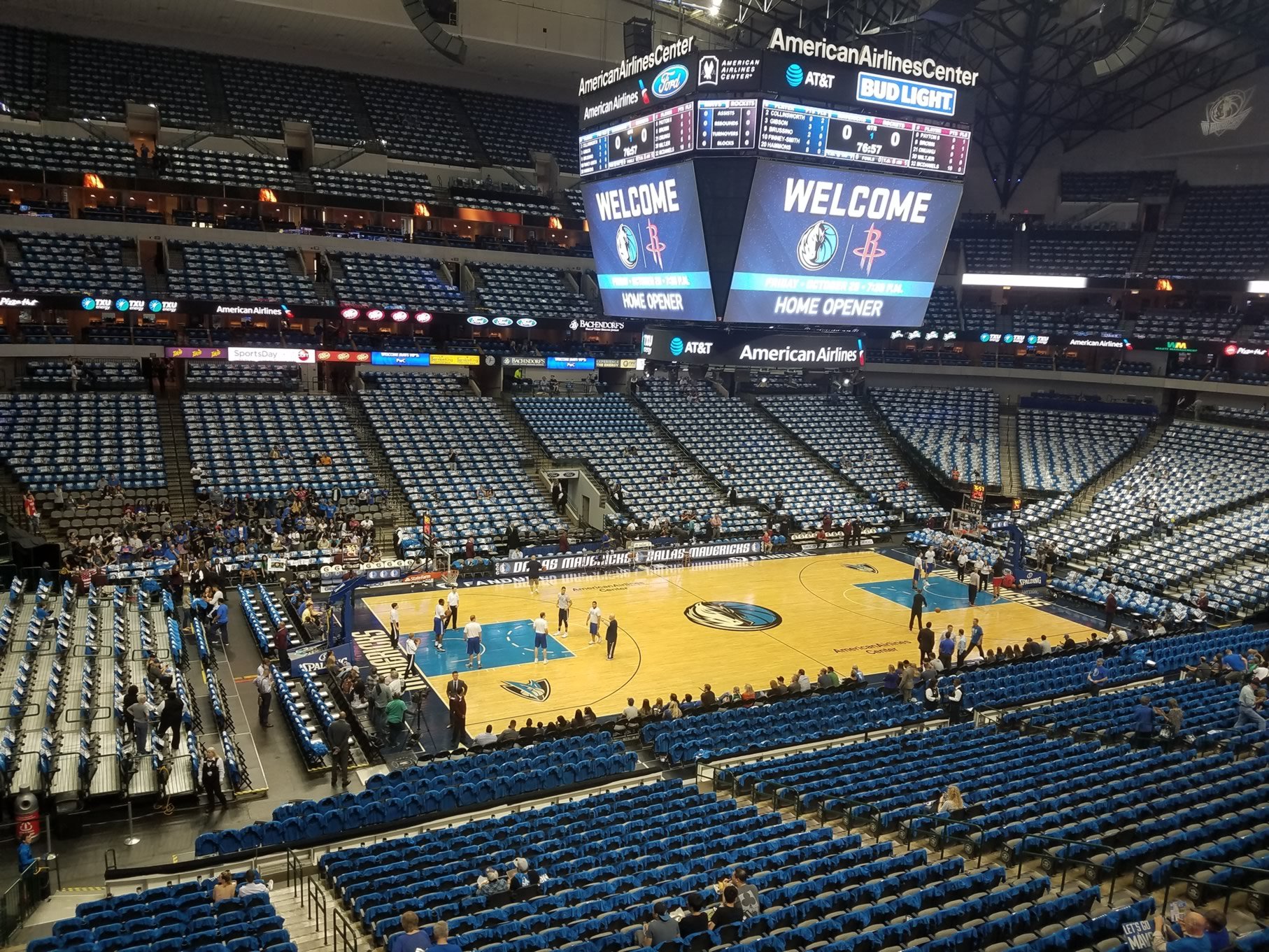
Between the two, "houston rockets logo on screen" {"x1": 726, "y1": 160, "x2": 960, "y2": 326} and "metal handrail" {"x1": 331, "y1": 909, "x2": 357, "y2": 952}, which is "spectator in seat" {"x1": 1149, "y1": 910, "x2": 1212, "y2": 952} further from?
"houston rockets logo on screen" {"x1": 726, "y1": 160, "x2": 960, "y2": 326}

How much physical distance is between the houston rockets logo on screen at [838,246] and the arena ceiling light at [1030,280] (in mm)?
27087

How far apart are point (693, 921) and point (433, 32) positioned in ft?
132

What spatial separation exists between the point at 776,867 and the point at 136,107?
142 feet

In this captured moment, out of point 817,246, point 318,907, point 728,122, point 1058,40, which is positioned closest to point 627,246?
point 728,122

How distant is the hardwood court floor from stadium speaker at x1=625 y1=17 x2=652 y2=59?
20893 millimetres

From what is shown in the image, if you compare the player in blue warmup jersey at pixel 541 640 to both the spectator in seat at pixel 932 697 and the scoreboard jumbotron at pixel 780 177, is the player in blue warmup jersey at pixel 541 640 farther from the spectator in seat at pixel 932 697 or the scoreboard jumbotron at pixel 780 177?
the spectator in seat at pixel 932 697

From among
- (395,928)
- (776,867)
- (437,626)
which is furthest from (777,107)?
(395,928)

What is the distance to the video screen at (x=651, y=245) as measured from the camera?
2206 centimetres

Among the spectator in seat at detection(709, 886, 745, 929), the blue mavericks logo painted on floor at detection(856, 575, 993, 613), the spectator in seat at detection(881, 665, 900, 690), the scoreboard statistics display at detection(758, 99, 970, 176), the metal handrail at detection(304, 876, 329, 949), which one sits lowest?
the blue mavericks logo painted on floor at detection(856, 575, 993, 613)

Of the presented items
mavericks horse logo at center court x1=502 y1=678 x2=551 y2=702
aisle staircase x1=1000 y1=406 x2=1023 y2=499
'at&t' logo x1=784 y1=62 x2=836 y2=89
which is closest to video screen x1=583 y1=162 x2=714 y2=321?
'at&t' logo x1=784 y1=62 x2=836 y2=89

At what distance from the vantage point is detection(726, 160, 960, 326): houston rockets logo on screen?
21.7 metres

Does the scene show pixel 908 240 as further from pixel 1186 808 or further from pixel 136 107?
pixel 136 107

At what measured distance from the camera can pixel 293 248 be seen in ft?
134

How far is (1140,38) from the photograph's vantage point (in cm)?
3291
